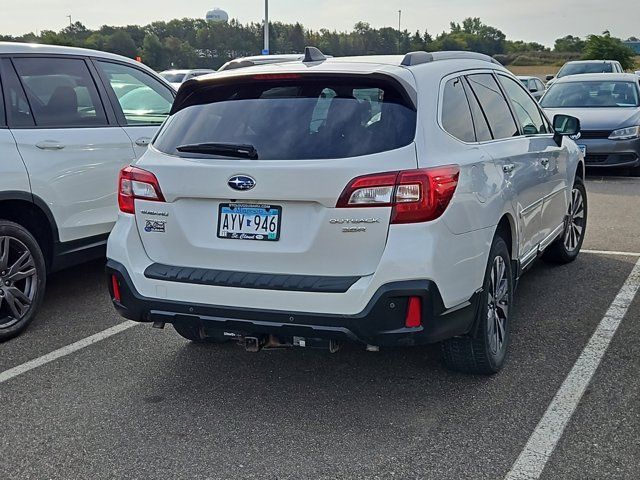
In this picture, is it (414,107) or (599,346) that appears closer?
(414,107)

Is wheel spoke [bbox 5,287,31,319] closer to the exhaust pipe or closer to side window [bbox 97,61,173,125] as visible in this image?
side window [bbox 97,61,173,125]

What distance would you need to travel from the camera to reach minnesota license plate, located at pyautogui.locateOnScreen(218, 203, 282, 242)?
3.53 metres

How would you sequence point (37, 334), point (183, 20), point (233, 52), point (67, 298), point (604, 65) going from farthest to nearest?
point (183, 20)
point (233, 52)
point (604, 65)
point (67, 298)
point (37, 334)

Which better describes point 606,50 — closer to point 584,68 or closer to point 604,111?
point 584,68

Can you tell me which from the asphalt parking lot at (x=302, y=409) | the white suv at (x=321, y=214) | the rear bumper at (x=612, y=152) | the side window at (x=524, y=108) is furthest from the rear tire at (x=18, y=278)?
the rear bumper at (x=612, y=152)

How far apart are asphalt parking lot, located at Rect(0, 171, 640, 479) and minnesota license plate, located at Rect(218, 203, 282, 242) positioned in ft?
3.07

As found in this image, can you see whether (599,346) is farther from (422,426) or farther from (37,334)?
(37,334)

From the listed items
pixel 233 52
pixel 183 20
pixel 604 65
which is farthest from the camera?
pixel 183 20

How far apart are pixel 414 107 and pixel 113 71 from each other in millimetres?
3349

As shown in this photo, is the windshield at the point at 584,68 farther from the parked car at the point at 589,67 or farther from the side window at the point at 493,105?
the side window at the point at 493,105

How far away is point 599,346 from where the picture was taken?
15.2ft

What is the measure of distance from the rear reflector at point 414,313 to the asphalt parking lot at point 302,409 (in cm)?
55

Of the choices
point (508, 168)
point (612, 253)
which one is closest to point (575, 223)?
point (612, 253)

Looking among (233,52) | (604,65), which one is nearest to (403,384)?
(604,65)
